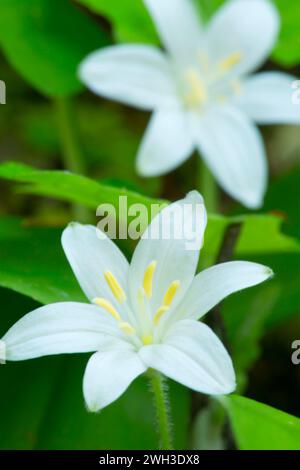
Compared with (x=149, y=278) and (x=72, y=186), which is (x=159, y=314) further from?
(x=72, y=186)

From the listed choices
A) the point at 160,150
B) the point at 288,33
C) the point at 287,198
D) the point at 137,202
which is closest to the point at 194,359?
the point at 137,202

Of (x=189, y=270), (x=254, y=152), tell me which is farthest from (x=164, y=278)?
(x=254, y=152)

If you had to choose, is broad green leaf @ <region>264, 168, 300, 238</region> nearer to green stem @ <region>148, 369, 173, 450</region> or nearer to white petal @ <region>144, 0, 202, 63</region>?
white petal @ <region>144, 0, 202, 63</region>

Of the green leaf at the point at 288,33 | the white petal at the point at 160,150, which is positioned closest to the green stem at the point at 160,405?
the white petal at the point at 160,150

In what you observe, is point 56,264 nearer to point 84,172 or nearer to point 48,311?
point 48,311

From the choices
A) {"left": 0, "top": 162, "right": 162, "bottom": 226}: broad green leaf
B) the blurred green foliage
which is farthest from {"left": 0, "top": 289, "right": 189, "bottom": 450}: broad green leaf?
{"left": 0, "top": 162, "right": 162, "bottom": 226}: broad green leaf
